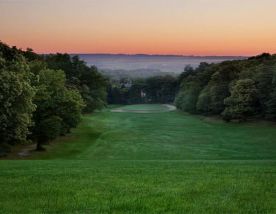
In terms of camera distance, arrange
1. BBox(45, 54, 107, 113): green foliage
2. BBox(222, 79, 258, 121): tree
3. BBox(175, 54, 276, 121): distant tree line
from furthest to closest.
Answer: BBox(45, 54, 107, 113): green foliage
BBox(222, 79, 258, 121): tree
BBox(175, 54, 276, 121): distant tree line

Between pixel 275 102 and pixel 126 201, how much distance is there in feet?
246

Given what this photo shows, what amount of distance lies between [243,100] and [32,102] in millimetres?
47195

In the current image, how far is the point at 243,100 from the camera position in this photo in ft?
295

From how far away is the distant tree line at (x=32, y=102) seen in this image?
39506 mm

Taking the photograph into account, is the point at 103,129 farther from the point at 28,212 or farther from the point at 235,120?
the point at 28,212

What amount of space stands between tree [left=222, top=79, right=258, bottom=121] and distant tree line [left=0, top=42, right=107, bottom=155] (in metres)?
35.9

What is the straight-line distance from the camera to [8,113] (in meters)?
40.3

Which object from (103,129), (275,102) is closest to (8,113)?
(103,129)

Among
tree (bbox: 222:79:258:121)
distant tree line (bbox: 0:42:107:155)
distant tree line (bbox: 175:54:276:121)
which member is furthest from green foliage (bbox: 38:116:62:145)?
tree (bbox: 222:79:258:121)

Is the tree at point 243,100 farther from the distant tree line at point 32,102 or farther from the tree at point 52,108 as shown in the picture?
the tree at point 52,108

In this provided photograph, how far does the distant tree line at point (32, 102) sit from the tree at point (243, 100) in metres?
35.9

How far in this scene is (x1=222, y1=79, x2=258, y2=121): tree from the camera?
89.6m

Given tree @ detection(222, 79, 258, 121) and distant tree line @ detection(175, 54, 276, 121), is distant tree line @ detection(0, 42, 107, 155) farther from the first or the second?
distant tree line @ detection(175, 54, 276, 121)

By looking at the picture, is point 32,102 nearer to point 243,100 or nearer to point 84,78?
point 243,100
